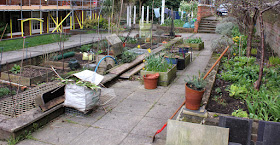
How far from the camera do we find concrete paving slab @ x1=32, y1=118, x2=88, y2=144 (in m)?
4.62

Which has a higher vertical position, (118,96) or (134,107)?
(118,96)

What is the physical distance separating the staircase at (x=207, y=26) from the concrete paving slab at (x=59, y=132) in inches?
655

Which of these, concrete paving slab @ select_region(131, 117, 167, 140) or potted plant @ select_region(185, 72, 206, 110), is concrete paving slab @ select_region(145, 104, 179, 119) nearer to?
concrete paving slab @ select_region(131, 117, 167, 140)

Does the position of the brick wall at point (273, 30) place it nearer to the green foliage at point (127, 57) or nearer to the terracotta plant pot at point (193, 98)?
the green foliage at point (127, 57)

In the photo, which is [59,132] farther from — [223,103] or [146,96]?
[223,103]

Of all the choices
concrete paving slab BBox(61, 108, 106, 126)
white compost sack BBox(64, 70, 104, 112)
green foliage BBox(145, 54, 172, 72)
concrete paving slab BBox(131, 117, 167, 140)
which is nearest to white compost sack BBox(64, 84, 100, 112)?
white compost sack BBox(64, 70, 104, 112)

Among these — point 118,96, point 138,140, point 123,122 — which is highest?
point 118,96

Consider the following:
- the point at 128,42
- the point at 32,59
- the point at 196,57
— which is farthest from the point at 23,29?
the point at 196,57

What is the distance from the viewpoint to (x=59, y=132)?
488 cm

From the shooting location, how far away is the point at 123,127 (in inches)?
199

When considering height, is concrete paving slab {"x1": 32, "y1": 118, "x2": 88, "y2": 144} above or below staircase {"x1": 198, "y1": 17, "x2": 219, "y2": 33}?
below

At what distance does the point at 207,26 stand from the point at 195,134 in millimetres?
17762

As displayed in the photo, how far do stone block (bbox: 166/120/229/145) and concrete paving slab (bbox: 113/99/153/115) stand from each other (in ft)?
5.96

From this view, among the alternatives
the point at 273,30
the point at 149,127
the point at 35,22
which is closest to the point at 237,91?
the point at 149,127
